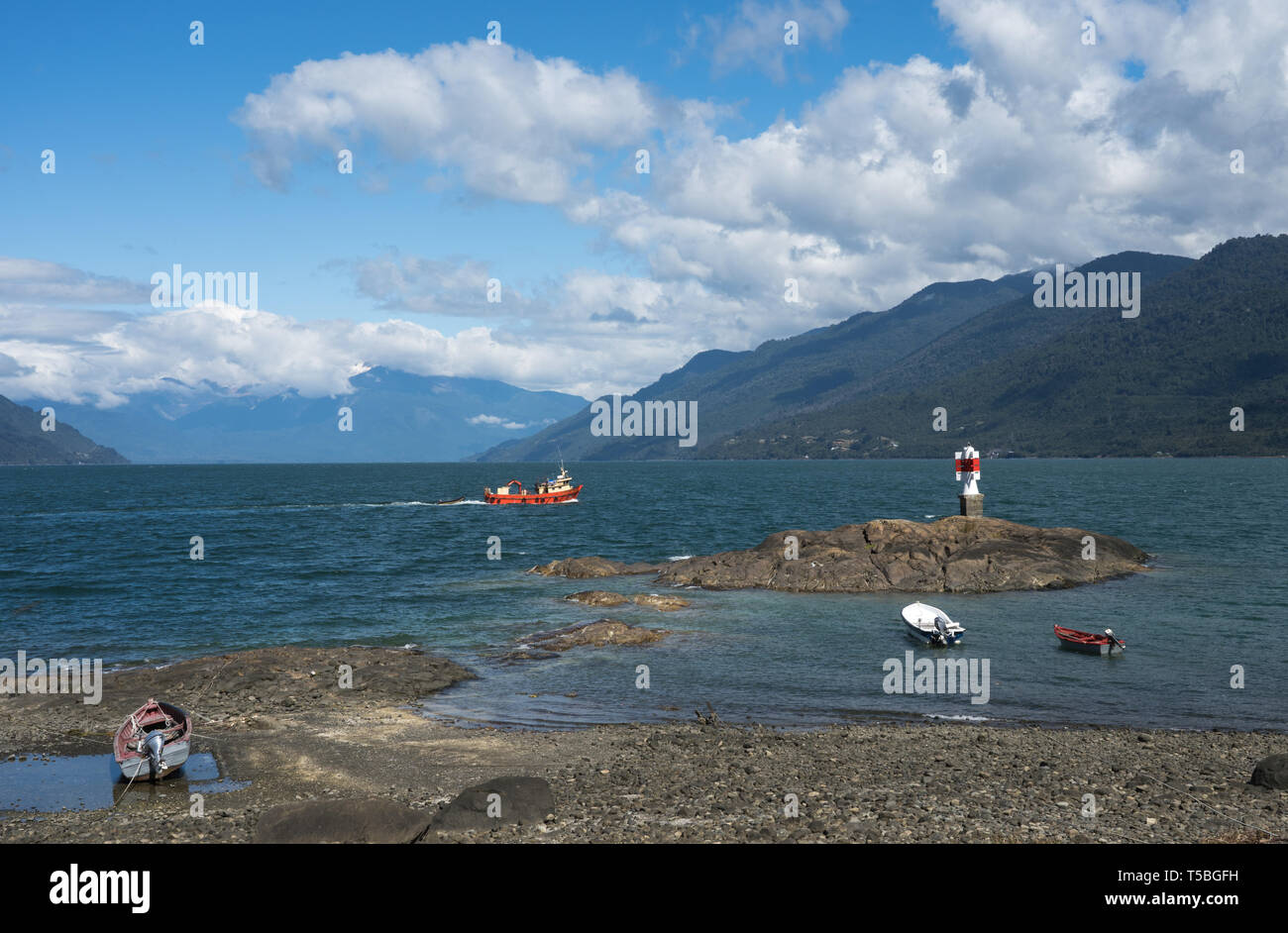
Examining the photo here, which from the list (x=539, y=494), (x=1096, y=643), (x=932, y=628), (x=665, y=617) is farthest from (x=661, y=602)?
(x=539, y=494)

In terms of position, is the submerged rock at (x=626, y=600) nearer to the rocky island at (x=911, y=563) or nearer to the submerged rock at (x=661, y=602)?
the submerged rock at (x=661, y=602)

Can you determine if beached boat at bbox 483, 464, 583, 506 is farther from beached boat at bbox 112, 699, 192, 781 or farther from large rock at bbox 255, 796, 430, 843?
large rock at bbox 255, 796, 430, 843

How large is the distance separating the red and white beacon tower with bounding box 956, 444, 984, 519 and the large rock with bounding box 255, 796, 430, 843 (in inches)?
1798

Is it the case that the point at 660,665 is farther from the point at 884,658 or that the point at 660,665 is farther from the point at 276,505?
the point at 276,505

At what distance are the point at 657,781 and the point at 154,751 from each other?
11.4 m

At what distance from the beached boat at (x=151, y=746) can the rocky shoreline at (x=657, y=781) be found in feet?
1.97

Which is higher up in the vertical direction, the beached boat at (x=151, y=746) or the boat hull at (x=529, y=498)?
the boat hull at (x=529, y=498)

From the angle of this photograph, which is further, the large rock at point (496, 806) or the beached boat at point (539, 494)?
the beached boat at point (539, 494)

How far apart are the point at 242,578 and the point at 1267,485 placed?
455 ft

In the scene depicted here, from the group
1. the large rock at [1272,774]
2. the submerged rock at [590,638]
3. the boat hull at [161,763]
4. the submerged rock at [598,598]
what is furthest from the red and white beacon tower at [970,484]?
the boat hull at [161,763]

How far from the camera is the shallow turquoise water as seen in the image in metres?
26.3

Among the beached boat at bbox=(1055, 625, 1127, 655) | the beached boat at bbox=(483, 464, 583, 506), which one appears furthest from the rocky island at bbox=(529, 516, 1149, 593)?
the beached boat at bbox=(483, 464, 583, 506)

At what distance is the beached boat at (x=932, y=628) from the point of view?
106 feet
